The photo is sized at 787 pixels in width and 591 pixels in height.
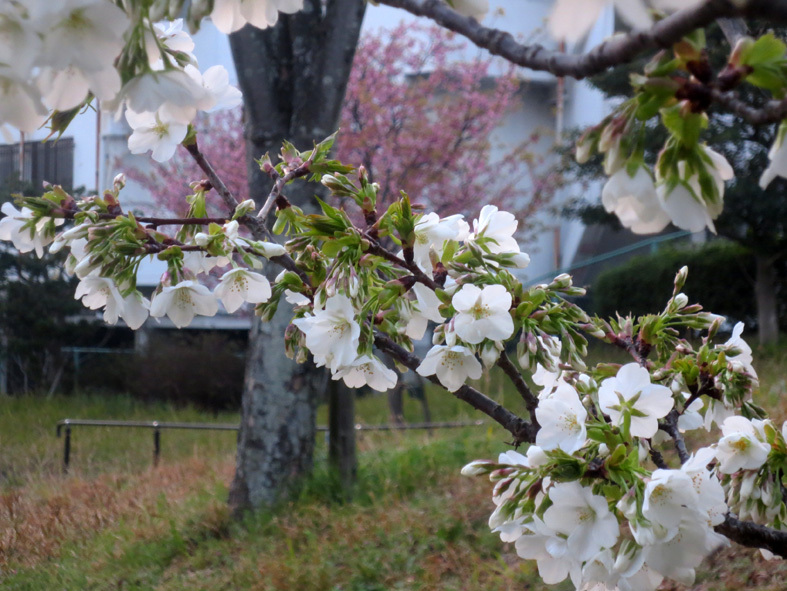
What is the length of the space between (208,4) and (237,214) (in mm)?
433

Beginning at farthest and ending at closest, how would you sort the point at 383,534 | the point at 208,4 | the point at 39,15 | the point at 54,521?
the point at 383,534 → the point at 54,521 → the point at 208,4 → the point at 39,15

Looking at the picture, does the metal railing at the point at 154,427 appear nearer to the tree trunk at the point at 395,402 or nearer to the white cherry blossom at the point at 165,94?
the tree trunk at the point at 395,402

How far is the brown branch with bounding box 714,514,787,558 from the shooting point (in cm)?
99

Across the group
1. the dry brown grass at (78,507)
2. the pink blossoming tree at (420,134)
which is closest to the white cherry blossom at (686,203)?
the dry brown grass at (78,507)

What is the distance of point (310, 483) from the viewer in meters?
2.84

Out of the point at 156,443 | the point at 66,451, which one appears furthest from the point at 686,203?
the point at 156,443

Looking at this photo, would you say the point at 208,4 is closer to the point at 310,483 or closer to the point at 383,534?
the point at 383,534

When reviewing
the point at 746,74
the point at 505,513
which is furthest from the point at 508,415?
the point at 746,74

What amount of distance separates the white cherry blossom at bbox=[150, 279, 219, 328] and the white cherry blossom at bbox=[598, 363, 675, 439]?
0.58 metres

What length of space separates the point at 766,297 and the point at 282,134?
470 cm

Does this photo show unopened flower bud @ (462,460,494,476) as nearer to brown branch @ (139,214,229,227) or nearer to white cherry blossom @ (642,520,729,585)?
white cherry blossom @ (642,520,729,585)

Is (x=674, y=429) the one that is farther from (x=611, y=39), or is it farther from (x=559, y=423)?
(x=611, y=39)

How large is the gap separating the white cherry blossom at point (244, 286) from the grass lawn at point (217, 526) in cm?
134

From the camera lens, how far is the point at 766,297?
582 centimetres
